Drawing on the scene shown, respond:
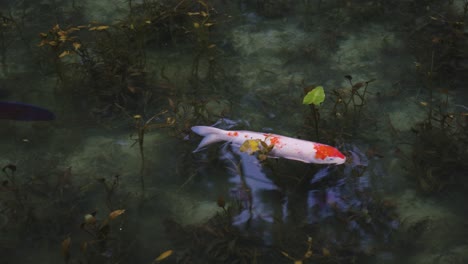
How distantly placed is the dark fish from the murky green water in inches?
1.8

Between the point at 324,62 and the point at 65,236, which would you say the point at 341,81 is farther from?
the point at 65,236

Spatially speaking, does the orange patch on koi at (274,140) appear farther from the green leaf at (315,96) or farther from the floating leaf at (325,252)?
the floating leaf at (325,252)

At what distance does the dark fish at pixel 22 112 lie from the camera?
13.2ft

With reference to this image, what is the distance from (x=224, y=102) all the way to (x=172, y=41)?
1.10 meters

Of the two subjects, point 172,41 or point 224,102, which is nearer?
point 224,102

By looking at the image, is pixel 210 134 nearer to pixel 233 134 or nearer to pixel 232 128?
pixel 233 134

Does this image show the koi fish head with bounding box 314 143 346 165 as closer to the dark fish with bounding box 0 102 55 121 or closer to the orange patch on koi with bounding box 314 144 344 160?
the orange patch on koi with bounding box 314 144 344 160

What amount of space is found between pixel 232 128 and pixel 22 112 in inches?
67.6

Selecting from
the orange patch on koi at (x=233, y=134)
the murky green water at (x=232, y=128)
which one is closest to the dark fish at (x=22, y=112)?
the murky green water at (x=232, y=128)

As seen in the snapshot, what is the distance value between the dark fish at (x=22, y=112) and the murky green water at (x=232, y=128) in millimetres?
46

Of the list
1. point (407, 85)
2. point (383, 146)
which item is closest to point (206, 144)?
point (383, 146)

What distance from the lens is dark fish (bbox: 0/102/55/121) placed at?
4016mm

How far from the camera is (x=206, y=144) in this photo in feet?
13.6

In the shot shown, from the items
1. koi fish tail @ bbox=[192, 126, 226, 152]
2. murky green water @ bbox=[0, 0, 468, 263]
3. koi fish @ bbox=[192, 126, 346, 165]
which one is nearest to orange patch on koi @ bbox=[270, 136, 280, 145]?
koi fish @ bbox=[192, 126, 346, 165]
